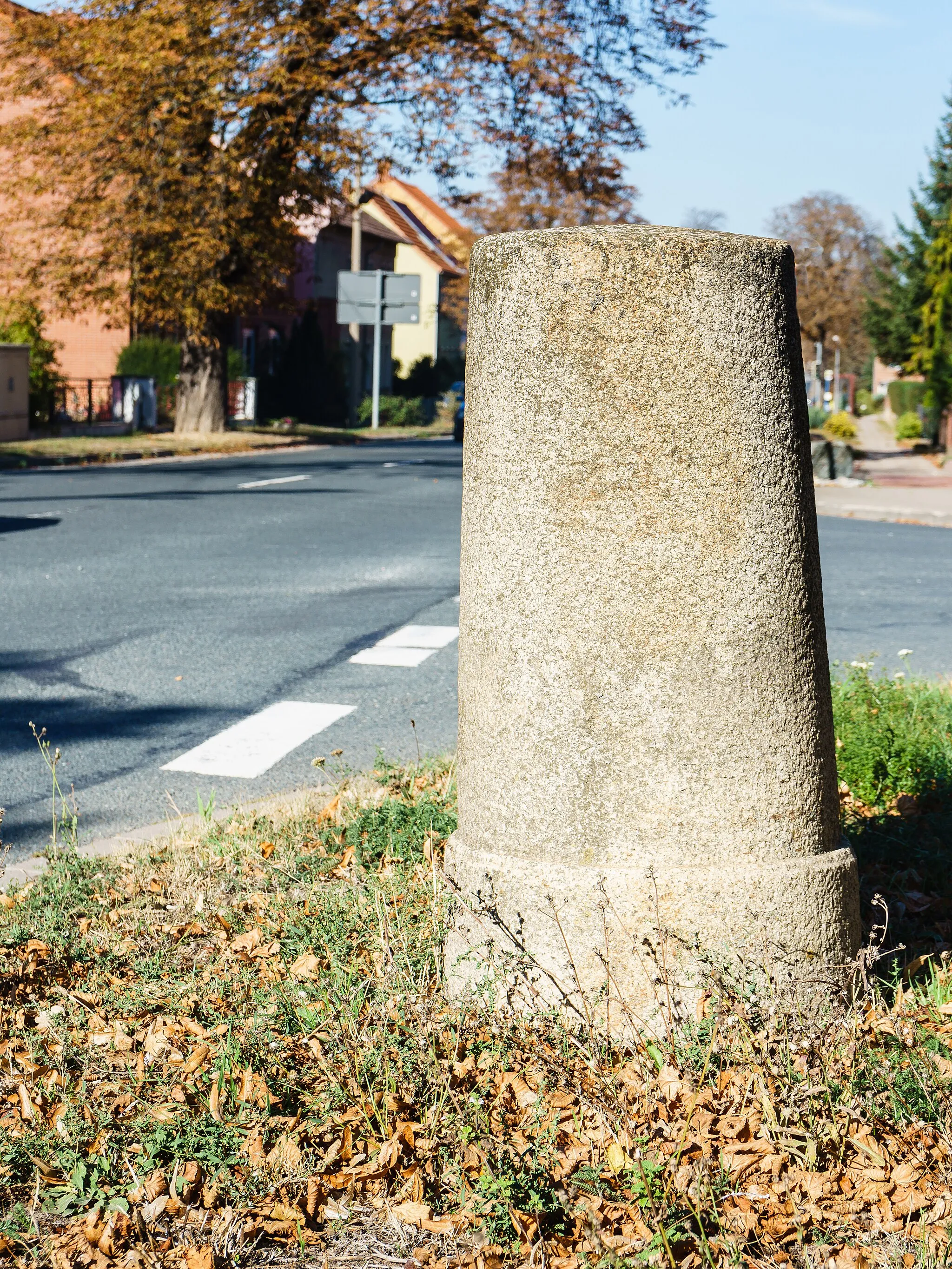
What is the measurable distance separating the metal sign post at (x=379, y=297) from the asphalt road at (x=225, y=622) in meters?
20.0

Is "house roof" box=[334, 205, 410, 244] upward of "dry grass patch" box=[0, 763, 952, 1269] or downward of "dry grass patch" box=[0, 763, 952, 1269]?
upward

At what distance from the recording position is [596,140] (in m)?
29.8

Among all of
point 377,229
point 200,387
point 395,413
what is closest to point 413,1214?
point 200,387

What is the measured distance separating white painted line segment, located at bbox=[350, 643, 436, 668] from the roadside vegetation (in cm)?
401

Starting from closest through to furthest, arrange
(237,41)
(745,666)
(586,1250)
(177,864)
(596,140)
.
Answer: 1. (586,1250)
2. (745,666)
3. (177,864)
4. (237,41)
5. (596,140)

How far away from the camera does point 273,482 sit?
2047cm

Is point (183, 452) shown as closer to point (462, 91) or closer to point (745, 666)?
point (462, 91)

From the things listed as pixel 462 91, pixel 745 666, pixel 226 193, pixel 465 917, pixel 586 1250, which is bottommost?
pixel 586 1250

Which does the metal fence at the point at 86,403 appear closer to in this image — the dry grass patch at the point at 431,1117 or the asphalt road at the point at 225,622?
the asphalt road at the point at 225,622

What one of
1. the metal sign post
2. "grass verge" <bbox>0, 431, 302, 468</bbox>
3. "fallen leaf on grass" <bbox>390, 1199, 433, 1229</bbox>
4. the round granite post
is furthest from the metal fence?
"fallen leaf on grass" <bbox>390, 1199, 433, 1229</bbox>

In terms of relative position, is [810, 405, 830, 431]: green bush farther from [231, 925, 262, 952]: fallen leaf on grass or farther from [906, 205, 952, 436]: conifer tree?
[231, 925, 262, 952]: fallen leaf on grass

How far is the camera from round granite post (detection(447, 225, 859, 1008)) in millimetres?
3051

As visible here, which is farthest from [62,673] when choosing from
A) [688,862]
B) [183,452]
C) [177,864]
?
[183,452]

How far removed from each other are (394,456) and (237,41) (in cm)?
848
